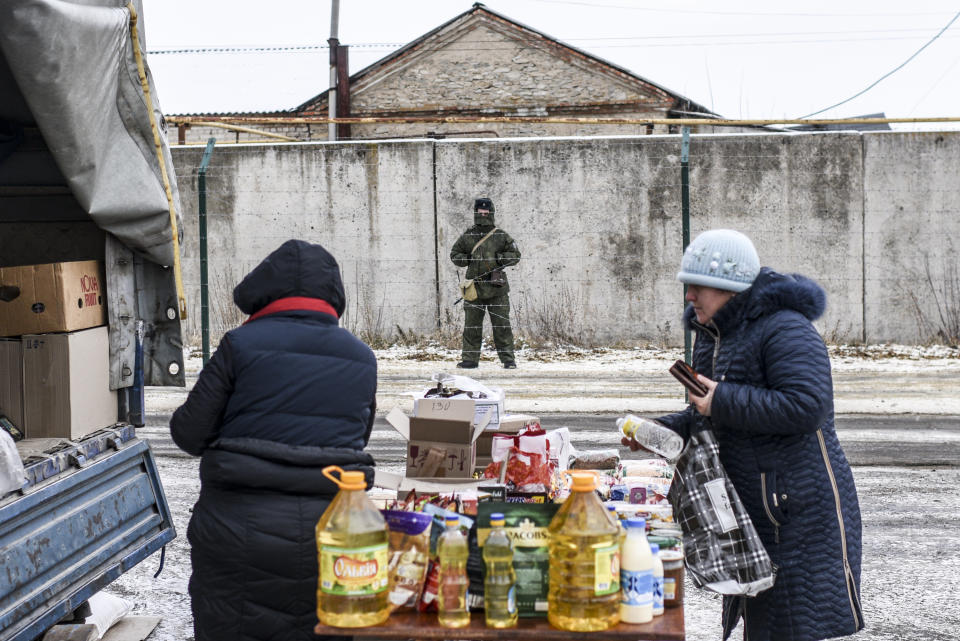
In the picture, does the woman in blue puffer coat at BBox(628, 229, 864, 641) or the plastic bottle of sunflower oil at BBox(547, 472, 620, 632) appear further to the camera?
the woman in blue puffer coat at BBox(628, 229, 864, 641)

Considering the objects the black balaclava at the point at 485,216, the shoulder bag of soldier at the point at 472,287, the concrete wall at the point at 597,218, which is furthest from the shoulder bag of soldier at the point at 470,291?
the concrete wall at the point at 597,218

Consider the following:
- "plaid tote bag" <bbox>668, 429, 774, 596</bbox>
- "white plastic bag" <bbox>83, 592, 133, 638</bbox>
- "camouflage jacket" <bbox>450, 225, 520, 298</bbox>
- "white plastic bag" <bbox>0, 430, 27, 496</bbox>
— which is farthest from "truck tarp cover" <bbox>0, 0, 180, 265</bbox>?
"camouflage jacket" <bbox>450, 225, 520, 298</bbox>

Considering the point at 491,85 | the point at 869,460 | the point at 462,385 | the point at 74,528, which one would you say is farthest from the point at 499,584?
the point at 491,85

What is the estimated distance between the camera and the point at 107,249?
15.2 ft

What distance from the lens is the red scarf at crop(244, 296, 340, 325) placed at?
3.50m

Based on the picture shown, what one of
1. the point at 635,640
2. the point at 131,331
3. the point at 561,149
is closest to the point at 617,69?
the point at 561,149

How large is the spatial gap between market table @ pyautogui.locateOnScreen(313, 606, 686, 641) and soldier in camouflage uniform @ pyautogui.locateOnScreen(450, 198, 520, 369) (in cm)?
1088

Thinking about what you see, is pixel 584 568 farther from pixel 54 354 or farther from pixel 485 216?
pixel 485 216

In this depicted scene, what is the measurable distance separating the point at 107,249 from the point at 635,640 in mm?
3063

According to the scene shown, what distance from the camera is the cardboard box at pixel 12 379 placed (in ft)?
14.8

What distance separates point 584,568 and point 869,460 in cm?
663

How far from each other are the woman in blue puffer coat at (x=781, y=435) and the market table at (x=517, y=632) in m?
0.74

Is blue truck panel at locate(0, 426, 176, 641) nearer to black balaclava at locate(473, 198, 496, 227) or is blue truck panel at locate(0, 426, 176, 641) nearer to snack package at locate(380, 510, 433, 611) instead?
snack package at locate(380, 510, 433, 611)

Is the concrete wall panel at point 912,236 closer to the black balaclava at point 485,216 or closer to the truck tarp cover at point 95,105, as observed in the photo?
the black balaclava at point 485,216
